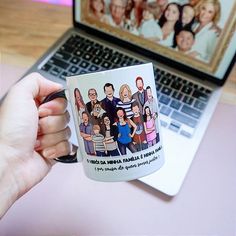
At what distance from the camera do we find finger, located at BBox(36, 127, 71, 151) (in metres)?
0.54

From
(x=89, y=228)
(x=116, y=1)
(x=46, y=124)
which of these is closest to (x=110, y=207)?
(x=89, y=228)

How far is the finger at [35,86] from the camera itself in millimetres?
532

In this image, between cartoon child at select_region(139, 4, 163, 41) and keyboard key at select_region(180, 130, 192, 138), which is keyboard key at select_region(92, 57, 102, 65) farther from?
keyboard key at select_region(180, 130, 192, 138)

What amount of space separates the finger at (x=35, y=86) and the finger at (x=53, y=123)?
0.15 feet

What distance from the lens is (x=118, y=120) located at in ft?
1.34

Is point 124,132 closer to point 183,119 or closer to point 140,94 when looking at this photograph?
point 140,94

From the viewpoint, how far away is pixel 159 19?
2.20 ft

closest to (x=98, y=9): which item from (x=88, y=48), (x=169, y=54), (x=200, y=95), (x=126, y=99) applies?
(x=88, y=48)

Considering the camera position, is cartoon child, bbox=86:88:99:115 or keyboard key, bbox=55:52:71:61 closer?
cartoon child, bbox=86:88:99:115

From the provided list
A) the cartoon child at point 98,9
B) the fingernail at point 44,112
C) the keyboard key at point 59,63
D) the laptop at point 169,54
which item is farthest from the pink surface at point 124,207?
the cartoon child at point 98,9

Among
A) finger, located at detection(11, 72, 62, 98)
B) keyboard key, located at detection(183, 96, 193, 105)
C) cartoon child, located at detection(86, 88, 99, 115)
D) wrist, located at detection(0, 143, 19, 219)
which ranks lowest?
wrist, located at detection(0, 143, 19, 219)

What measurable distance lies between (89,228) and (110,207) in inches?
2.0

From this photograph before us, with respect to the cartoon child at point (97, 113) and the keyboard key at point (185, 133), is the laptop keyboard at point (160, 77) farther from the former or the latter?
the cartoon child at point (97, 113)

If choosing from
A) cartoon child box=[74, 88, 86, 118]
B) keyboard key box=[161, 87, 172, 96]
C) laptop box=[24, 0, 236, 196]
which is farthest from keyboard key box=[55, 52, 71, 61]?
cartoon child box=[74, 88, 86, 118]
